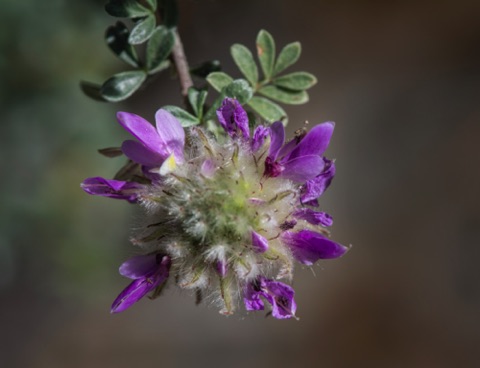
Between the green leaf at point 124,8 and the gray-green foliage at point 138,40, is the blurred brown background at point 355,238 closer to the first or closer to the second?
the gray-green foliage at point 138,40

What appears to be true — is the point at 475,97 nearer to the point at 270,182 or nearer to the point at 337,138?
the point at 337,138

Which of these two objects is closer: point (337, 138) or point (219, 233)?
point (219, 233)

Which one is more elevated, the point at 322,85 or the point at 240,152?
the point at 322,85

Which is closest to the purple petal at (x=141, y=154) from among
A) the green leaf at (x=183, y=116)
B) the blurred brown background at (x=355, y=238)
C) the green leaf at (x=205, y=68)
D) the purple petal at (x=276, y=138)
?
the green leaf at (x=183, y=116)

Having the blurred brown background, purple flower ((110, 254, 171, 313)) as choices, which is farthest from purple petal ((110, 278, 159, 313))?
the blurred brown background

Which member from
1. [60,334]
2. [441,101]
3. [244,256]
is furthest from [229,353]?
[244,256]

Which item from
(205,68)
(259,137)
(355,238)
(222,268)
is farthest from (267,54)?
(355,238)
